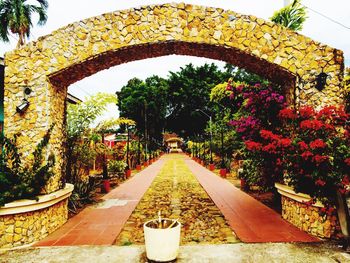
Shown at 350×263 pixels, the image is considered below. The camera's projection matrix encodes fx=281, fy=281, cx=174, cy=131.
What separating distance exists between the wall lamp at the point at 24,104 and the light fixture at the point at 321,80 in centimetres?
596

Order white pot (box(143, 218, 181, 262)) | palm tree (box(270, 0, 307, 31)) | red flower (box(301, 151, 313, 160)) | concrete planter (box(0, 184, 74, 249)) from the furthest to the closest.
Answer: palm tree (box(270, 0, 307, 31)) → concrete planter (box(0, 184, 74, 249)) → red flower (box(301, 151, 313, 160)) → white pot (box(143, 218, 181, 262))

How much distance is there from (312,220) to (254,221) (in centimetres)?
128

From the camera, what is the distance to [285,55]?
594cm

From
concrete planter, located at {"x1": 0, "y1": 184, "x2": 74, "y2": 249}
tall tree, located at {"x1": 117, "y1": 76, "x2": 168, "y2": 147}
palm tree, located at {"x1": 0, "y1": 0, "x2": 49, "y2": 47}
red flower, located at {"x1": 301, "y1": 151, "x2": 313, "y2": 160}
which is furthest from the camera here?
tall tree, located at {"x1": 117, "y1": 76, "x2": 168, "y2": 147}

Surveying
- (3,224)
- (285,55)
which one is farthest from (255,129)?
(3,224)

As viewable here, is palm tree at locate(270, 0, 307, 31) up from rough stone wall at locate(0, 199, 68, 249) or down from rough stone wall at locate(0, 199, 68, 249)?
up

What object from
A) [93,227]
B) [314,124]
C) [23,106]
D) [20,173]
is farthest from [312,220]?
[23,106]

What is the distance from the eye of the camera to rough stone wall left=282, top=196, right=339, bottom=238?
490cm

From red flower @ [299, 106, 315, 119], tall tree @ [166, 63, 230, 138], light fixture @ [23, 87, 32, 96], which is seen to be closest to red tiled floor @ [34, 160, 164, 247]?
light fixture @ [23, 87, 32, 96]

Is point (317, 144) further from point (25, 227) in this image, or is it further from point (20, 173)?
point (20, 173)

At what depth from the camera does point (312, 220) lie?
5121 mm

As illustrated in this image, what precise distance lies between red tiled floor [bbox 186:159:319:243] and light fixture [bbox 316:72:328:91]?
115 inches

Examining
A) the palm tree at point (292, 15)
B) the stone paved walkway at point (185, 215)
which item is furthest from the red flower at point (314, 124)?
the palm tree at point (292, 15)

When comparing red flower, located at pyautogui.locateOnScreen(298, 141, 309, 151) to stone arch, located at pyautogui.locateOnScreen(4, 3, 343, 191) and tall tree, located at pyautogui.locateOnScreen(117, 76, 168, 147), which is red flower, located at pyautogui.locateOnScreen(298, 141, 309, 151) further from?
tall tree, located at pyautogui.locateOnScreen(117, 76, 168, 147)
